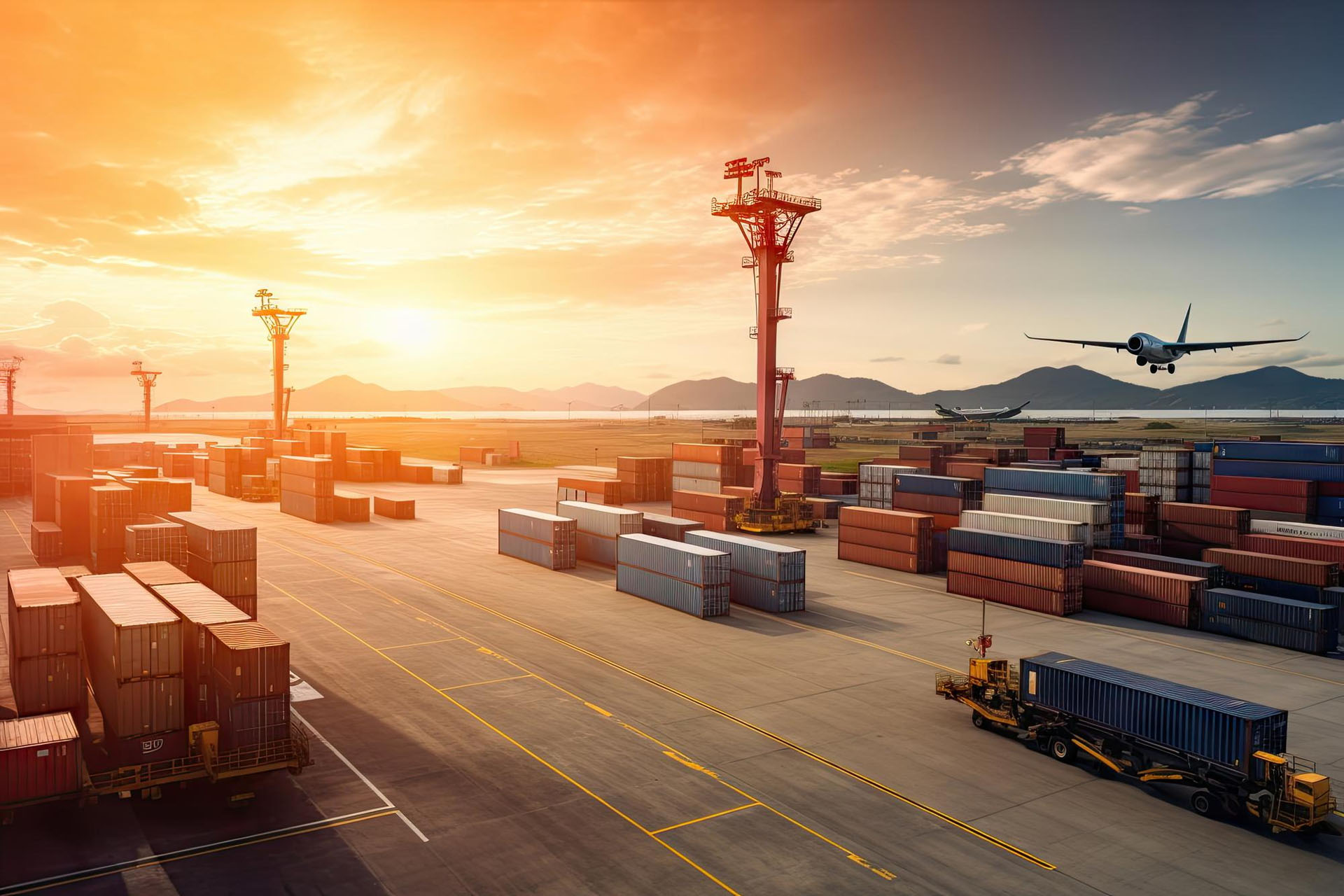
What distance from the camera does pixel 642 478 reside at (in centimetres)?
10019

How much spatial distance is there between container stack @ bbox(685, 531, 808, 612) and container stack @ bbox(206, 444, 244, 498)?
77142 mm

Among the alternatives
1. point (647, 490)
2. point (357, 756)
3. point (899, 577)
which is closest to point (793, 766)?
point (357, 756)

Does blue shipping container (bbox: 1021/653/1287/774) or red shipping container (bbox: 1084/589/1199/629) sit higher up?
blue shipping container (bbox: 1021/653/1287/774)

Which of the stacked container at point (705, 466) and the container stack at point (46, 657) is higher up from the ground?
the stacked container at point (705, 466)

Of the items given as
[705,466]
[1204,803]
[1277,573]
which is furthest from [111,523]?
[1277,573]

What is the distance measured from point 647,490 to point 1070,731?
76310mm

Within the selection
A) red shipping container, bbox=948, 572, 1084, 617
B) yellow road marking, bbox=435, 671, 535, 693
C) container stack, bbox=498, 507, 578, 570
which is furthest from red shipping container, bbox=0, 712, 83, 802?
red shipping container, bbox=948, 572, 1084, 617

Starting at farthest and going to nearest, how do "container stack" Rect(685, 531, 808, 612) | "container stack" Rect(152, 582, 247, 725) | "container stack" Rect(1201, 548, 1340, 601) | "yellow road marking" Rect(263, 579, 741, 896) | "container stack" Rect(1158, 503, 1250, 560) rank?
"container stack" Rect(1158, 503, 1250, 560)
"container stack" Rect(685, 531, 808, 612)
"container stack" Rect(1201, 548, 1340, 601)
"container stack" Rect(152, 582, 247, 725)
"yellow road marking" Rect(263, 579, 741, 896)

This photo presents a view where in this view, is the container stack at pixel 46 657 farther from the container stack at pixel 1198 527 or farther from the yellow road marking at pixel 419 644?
the container stack at pixel 1198 527

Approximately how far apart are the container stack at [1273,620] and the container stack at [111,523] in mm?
63002

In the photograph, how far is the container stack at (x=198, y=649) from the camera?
24.4 m

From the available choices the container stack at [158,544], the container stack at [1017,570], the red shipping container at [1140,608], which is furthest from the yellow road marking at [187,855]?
the red shipping container at [1140,608]

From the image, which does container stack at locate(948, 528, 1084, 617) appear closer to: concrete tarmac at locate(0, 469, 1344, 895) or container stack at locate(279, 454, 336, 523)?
concrete tarmac at locate(0, 469, 1344, 895)

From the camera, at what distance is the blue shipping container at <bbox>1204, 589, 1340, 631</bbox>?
129 ft
